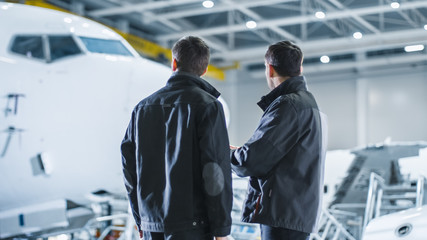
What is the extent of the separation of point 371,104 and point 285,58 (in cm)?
2196

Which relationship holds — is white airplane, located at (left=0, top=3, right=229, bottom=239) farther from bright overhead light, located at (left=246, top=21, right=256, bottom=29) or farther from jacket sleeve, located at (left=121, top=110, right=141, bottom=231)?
bright overhead light, located at (left=246, top=21, right=256, bottom=29)

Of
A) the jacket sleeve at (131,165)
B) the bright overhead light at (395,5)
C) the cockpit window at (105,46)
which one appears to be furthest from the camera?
the bright overhead light at (395,5)

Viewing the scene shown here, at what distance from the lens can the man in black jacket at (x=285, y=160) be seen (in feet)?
9.96

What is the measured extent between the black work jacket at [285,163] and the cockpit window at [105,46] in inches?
139

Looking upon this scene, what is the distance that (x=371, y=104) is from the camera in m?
24.2

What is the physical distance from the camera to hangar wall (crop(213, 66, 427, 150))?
23031 millimetres

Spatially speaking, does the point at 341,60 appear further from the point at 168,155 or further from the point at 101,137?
the point at 168,155

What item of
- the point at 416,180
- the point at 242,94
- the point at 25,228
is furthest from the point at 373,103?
the point at 25,228

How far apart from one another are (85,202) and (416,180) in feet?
16.4

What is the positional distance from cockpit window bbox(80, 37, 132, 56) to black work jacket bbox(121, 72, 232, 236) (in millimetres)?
3443

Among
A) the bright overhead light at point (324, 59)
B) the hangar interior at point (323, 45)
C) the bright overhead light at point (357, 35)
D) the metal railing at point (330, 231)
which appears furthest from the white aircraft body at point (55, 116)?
the bright overhead light at point (324, 59)

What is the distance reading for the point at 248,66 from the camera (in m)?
27.7

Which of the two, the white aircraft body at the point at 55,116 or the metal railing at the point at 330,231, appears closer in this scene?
the white aircraft body at the point at 55,116

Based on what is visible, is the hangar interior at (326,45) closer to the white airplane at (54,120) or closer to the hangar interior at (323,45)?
the hangar interior at (323,45)
